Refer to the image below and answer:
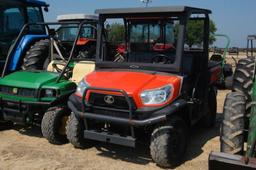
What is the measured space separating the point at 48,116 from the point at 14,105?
2.42ft

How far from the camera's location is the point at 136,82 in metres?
5.29

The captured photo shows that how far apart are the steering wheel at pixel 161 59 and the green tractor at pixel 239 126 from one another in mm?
1075

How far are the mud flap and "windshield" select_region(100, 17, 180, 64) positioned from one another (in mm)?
2153

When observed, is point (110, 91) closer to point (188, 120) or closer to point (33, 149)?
point (188, 120)

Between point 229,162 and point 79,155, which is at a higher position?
point 229,162

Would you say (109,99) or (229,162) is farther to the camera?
(109,99)

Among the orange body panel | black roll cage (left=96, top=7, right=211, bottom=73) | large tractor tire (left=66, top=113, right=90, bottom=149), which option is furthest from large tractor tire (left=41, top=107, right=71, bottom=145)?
black roll cage (left=96, top=7, right=211, bottom=73)

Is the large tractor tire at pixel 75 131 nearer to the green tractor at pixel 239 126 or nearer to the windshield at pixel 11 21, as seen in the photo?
the green tractor at pixel 239 126

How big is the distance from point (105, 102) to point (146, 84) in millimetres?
614

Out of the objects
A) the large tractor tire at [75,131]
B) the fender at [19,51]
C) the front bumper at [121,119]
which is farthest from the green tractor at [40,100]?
the fender at [19,51]

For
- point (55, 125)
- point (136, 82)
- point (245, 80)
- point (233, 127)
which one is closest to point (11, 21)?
point (55, 125)

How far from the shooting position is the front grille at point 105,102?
Result: 515 cm

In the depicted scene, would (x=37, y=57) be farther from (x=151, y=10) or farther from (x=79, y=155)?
(x=151, y=10)

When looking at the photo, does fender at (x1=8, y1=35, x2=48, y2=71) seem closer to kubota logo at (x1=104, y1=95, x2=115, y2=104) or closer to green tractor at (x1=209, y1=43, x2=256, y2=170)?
kubota logo at (x1=104, y1=95, x2=115, y2=104)
